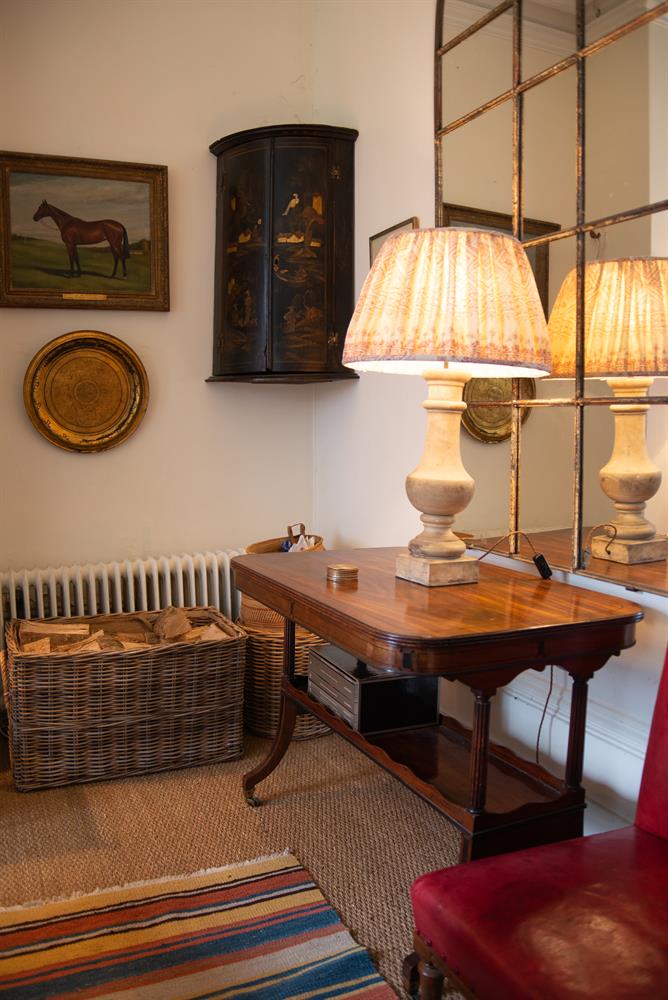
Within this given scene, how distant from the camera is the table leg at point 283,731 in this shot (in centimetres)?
258

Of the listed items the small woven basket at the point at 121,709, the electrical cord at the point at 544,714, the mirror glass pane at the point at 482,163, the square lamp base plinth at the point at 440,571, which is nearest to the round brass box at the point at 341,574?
the square lamp base plinth at the point at 440,571

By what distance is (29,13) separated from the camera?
10.6ft

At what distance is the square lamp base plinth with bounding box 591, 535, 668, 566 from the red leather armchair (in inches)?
18.0

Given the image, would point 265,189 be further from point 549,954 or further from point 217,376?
point 549,954

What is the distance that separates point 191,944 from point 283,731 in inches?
30.1

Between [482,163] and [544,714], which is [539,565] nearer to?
[544,714]

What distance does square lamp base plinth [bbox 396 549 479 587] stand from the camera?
199cm

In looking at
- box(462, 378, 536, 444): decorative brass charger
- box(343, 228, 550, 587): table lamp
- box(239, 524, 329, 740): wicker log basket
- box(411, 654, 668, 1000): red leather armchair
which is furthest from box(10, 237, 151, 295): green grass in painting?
box(411, 654, 668, 1000): red leather armchair

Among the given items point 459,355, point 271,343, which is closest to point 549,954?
point 459,355

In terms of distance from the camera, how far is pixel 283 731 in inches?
102

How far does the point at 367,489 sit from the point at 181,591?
2.91 ft

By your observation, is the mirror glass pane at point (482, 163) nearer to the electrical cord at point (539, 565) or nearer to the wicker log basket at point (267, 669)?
the electrical cord at point (539, 565)

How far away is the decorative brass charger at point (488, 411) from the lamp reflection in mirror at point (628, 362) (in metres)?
0.30

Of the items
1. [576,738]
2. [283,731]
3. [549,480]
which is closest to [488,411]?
[549,480]
